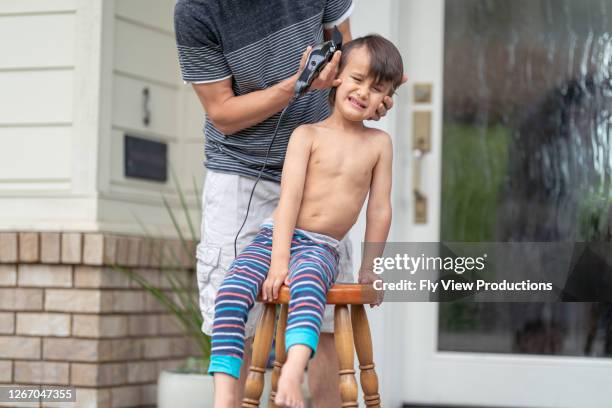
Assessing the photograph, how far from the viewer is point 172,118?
4.47m

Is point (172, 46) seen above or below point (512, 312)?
above

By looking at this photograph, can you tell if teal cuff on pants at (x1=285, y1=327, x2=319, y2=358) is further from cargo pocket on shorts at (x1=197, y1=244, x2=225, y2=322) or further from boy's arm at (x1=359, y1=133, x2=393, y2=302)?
cargo pocket on shorts at (x1=197, y1=244, x2=225, y2=322)

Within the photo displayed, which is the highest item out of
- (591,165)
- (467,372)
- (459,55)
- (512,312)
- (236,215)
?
(459,55)

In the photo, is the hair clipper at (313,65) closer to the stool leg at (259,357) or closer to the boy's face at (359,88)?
the boy's face at (359,88)

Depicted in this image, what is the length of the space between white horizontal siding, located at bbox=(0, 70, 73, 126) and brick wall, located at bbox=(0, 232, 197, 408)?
0.49m

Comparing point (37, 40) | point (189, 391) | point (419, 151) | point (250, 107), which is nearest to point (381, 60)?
point (250, 107)

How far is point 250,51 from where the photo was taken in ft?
8.97

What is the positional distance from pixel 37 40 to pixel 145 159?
66 cm

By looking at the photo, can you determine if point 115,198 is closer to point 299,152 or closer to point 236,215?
point 236,215

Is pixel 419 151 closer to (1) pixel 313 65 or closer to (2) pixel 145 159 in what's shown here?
(2) pixel 145 159

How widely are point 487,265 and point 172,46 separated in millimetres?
1717

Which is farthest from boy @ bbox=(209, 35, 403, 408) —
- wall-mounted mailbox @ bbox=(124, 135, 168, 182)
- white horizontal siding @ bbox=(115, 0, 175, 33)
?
white horizontal siding @ bbox=(115, 0, 175, 33)

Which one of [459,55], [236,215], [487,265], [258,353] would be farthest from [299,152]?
[459,55]

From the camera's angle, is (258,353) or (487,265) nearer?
(258,353)
